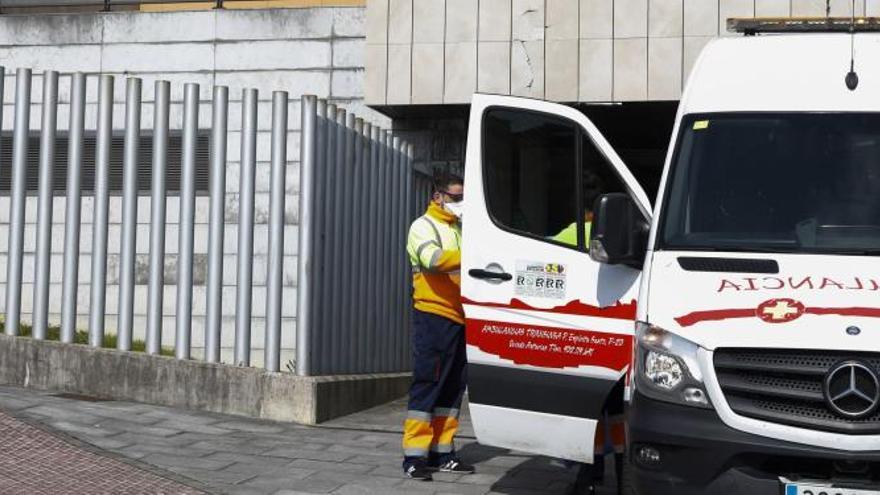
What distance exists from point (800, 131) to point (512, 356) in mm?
1867

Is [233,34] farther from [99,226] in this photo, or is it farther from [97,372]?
[97,372]

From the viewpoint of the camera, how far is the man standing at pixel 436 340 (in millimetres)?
7293

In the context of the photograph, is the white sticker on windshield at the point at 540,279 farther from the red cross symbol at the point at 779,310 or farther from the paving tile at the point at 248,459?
the paving tile at the point at 248,459

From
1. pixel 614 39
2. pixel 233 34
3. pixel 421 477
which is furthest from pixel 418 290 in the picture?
pixel 233 34

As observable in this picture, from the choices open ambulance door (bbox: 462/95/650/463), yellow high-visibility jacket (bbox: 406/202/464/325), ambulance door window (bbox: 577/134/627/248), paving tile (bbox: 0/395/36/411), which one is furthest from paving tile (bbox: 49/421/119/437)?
ambulance door window (bbox: 577/134/627/248)

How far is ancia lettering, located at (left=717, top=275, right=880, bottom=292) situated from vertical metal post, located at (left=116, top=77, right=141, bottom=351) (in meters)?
5.83

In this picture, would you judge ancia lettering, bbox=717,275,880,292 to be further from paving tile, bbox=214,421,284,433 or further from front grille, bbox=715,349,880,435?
paving tile, bbox=214,421,284,433

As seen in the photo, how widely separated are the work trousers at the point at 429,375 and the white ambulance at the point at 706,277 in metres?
0.80

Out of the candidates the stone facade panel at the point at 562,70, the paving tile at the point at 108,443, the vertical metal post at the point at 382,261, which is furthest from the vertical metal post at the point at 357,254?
the paving tile at the point at 108,443

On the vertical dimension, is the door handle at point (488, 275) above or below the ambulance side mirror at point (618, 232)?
below

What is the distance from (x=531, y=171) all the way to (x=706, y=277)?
155cm

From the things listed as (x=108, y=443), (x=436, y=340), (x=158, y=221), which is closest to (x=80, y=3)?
(x=158, y=221)

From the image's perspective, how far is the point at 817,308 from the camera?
16.2 ft

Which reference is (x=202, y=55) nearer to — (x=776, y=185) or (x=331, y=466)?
(x=331, y=466)
